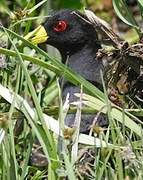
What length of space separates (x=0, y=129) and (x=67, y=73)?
0.33 meters

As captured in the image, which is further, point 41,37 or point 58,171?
point 41,37

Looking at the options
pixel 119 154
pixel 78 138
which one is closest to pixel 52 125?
pixel 78 138

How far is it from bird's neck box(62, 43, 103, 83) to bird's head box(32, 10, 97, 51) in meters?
0.03

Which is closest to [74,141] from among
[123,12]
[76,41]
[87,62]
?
[123,12]

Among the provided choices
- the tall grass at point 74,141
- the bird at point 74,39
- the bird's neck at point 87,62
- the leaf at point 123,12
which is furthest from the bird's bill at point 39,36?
the tall grass at point 74,141

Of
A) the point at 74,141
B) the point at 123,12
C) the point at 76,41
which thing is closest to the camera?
the point at 74,141

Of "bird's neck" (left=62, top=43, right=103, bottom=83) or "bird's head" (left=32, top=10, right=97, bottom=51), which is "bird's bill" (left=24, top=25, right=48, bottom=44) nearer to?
"bird's head" (left=32, top=10, right=97, bottom=51)

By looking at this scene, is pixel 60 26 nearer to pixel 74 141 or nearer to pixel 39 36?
pixel 39 36

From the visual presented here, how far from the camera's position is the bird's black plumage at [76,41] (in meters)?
3.79

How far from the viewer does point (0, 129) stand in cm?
252

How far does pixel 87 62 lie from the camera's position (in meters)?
3.82

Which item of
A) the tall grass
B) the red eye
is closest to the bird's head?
the red eye

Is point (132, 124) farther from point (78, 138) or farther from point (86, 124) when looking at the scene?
point (86, 124)

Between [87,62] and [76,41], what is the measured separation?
0.17m
